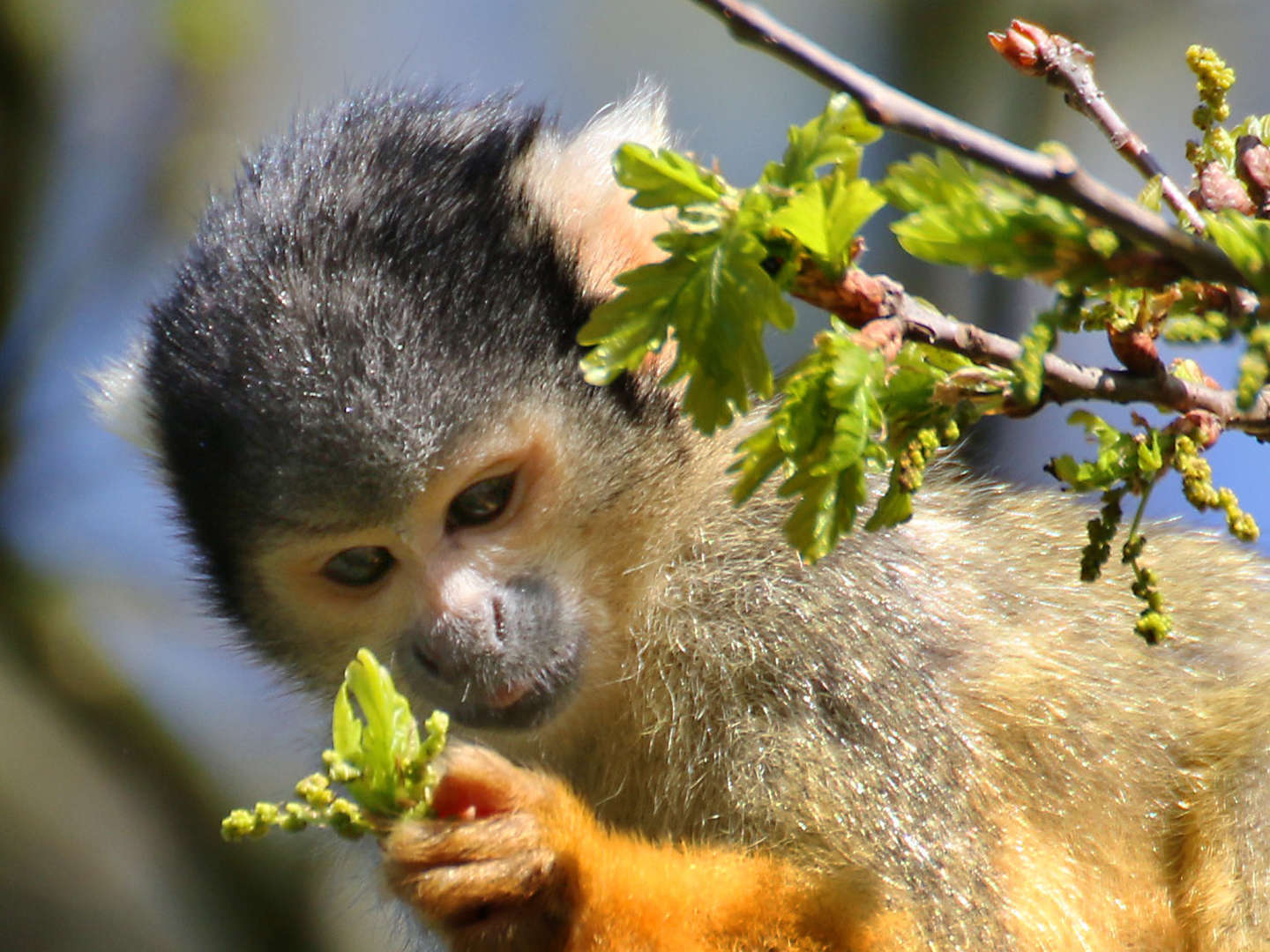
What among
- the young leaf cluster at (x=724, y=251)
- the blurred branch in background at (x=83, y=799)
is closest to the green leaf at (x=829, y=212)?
the young leaf cluster at (x=724, y=251)

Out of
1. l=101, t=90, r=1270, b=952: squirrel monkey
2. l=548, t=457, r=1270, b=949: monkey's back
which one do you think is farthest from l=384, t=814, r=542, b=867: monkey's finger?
l=548, t=457, r=1270, b=949: monkey's back

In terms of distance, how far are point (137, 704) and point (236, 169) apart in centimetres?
406

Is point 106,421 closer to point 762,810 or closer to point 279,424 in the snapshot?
point 279,424

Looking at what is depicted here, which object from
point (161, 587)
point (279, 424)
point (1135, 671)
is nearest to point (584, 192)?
point (279, 424)

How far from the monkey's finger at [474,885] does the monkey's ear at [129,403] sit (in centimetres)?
177

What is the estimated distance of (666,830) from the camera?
324cm

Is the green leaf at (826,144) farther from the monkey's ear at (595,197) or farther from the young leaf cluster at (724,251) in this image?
the monkey's ear at (595,197)

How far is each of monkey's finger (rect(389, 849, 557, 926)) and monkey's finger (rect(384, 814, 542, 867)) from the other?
0.01 meters

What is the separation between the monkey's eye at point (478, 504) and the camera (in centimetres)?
329

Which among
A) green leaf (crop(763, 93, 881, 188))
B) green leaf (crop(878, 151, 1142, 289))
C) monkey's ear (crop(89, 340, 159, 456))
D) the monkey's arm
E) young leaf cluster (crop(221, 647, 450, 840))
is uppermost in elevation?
green leaf (crop(763, 93, 881, 188))

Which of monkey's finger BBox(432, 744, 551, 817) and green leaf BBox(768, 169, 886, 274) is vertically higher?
green leaf BBox(768, 169, 886, 274)

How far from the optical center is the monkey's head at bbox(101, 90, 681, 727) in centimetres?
316

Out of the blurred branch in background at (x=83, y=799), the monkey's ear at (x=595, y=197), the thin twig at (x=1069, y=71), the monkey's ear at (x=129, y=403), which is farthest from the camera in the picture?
the blurred branch in background at (x=83, y=799)

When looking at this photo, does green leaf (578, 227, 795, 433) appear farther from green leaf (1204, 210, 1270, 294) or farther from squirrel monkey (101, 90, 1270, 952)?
squirrel monkey (101, 90, 1270, 952)
